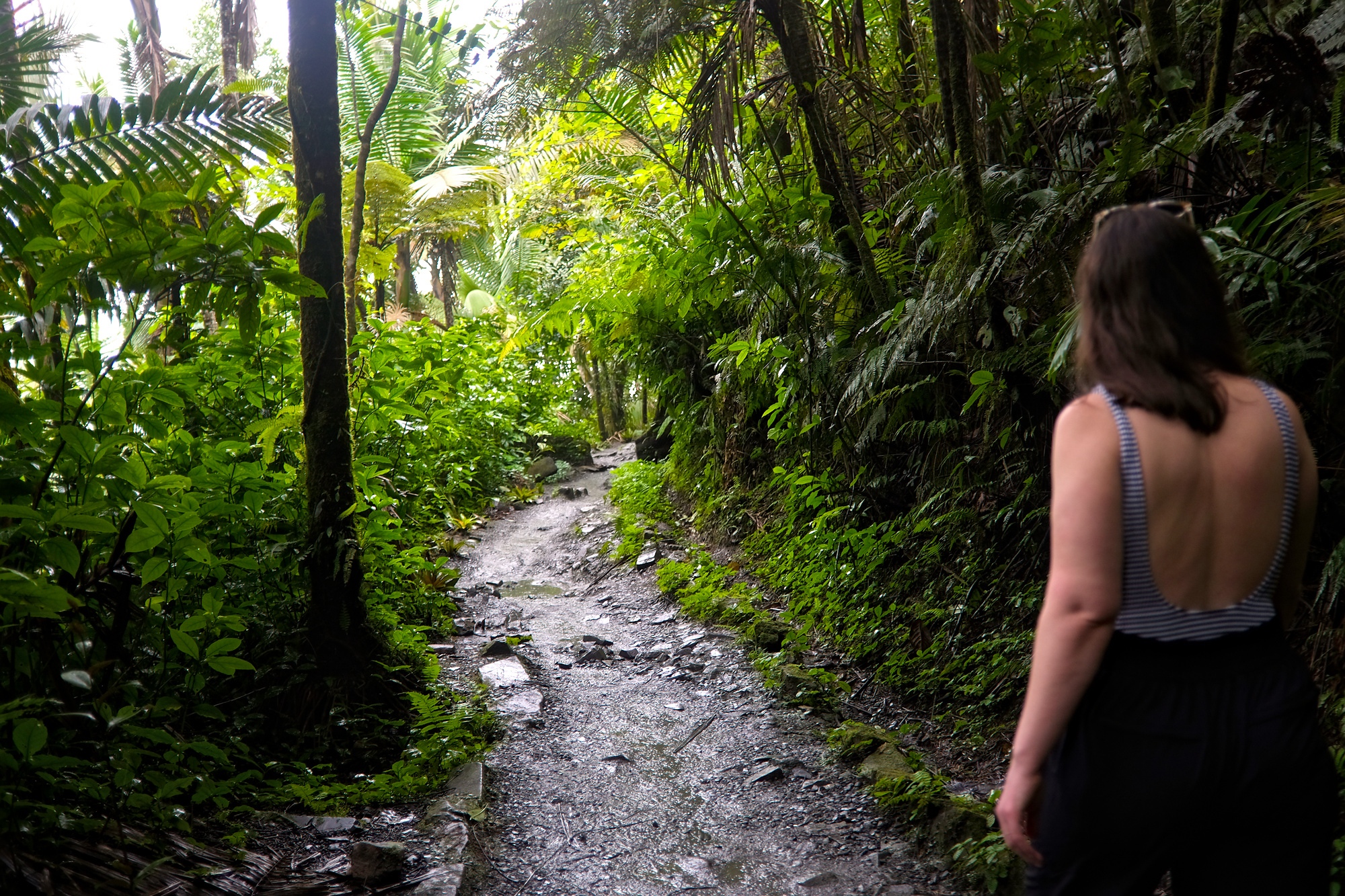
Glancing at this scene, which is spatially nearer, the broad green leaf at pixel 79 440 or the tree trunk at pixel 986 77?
the broad green leaf at pixel 79 440

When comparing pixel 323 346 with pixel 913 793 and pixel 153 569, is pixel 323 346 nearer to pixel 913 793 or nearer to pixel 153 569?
pixel 153 569

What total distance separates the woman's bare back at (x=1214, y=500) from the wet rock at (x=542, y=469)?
45.5 feet

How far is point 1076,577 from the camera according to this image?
1399 millimetres

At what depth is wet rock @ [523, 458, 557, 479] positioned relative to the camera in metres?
15.1

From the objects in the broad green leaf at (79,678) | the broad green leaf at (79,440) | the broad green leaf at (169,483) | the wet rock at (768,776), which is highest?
the broad green leaf at (79,440)

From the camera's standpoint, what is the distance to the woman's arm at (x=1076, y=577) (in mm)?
1394

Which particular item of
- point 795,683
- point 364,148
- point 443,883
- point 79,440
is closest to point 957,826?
point 795,683

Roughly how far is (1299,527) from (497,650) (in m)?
5.20

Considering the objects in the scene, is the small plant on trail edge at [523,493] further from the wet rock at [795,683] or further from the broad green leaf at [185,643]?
the broad green leaf at [185,643]

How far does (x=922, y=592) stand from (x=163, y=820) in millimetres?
3775

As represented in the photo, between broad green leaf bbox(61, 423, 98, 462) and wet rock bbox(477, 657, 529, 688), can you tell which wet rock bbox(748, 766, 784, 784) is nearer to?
wet rock bbox(477, 657, 529, 688)

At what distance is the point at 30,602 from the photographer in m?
2.14

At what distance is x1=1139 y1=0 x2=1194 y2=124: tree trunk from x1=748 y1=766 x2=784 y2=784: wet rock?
3305 millimetres

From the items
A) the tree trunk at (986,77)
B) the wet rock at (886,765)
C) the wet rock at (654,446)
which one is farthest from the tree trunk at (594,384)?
the wet rock at (886,765)
